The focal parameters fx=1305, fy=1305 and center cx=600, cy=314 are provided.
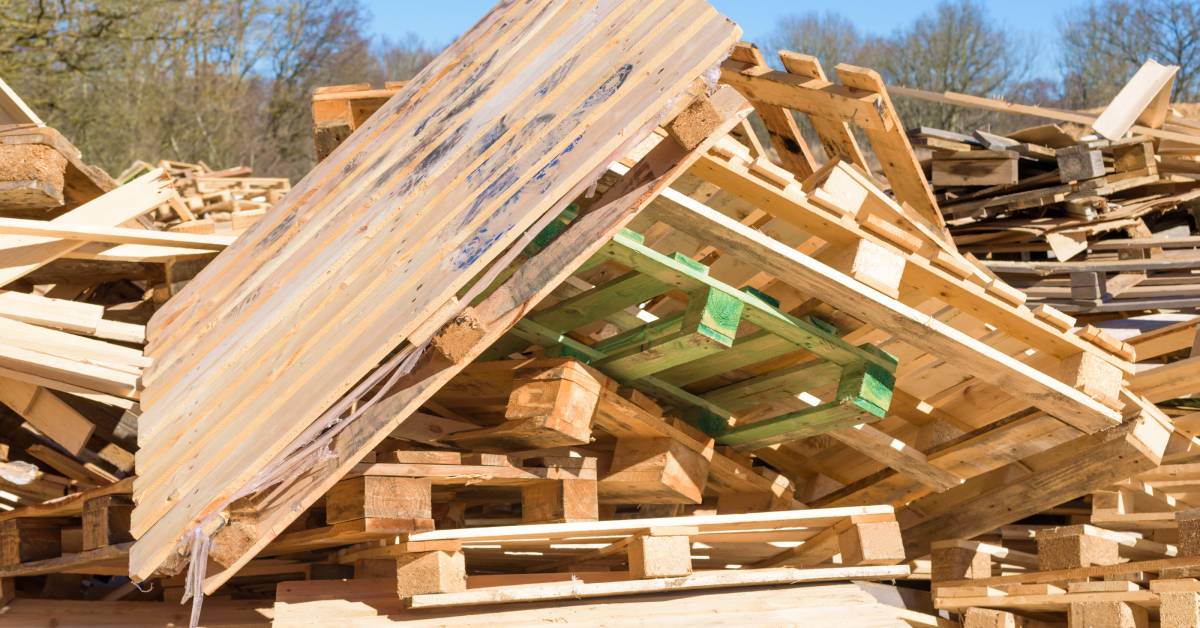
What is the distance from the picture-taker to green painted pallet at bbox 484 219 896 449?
4582 millimetres

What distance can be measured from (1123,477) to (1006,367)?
40.2 inches

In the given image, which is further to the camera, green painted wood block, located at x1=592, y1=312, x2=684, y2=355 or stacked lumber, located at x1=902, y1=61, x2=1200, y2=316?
stacked lumber, located at x1=902, y1=61, x2=1200, y2=316

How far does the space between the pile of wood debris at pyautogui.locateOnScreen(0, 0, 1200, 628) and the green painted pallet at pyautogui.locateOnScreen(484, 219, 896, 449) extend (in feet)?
0.06

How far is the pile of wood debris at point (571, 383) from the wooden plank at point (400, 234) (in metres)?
0.02

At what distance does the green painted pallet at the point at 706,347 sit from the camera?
4.58m

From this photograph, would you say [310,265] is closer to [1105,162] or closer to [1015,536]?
[1015,536]

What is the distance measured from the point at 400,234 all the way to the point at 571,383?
816mm

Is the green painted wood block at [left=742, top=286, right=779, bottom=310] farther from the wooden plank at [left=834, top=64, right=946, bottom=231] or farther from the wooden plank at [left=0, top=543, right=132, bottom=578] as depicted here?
the wooden plank at [left=0, top=543, right=132, bottom=578]

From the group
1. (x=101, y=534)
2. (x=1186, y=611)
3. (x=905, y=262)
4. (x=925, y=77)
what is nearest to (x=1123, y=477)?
(x=1186, y=611)

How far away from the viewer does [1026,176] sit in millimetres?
9914

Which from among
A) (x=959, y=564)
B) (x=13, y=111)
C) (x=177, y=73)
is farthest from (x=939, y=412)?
(x=177, y=73)

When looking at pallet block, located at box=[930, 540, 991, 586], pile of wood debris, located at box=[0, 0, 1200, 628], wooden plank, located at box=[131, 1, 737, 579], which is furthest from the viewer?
pallet block, located at box=[930, 540, 991, 586]

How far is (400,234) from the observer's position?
4.46 m

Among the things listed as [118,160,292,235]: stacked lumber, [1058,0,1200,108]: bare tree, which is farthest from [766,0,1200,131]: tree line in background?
[118,160,292,235]: stacked lumber
